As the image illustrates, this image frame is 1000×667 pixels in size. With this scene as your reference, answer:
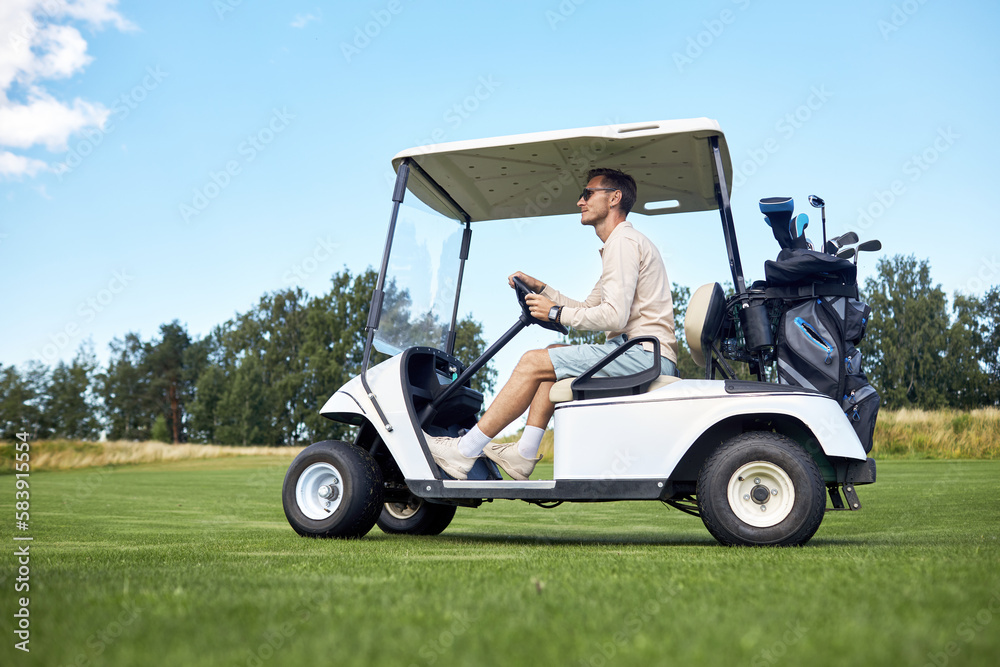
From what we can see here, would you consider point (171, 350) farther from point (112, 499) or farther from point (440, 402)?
point (440, 402)

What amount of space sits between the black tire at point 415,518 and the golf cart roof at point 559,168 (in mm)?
2094

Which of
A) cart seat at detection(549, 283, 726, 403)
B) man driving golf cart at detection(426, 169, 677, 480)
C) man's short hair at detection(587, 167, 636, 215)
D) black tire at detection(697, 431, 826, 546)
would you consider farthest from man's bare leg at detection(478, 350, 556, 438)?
man's short hair at detection(587, 167, 636, 215)

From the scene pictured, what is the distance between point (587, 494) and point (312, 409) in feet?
164

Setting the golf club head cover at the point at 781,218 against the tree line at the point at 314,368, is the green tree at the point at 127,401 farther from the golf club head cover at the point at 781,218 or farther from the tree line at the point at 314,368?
the golf club head cover at the point at 781,218

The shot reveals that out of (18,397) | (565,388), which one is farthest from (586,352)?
(18,397)

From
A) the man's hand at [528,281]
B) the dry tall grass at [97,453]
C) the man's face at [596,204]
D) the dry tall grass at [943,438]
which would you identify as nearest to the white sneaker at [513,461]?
the man's hand at [528,281]

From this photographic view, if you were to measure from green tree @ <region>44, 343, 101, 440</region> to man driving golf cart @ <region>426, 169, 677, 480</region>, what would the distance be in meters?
57.0

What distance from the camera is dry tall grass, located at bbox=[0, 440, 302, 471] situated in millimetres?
26000

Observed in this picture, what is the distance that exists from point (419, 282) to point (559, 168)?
1.22 meters

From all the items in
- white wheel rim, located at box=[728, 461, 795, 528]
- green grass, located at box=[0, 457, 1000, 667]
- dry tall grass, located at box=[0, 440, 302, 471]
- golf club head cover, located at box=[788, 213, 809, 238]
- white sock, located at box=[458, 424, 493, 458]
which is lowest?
dry tall grass, located at box=[0, 440, 302, 471]

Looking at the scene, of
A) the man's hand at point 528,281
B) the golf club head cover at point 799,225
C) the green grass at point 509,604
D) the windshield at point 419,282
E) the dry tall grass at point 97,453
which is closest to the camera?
the green grass at point 509,604

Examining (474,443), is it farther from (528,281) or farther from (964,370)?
(964,370)

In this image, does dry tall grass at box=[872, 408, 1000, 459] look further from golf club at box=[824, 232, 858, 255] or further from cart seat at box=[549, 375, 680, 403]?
cart seat at box=[549, 375, 680, 403]

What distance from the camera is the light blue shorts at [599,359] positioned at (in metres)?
4.20
